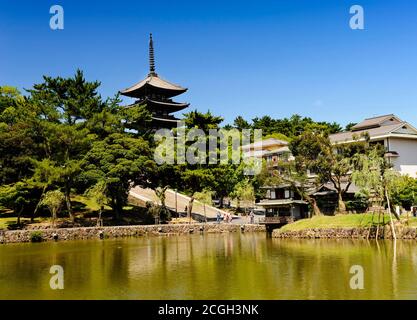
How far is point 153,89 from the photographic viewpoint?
6538 cm

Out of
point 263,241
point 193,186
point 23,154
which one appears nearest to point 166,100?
point 193,186

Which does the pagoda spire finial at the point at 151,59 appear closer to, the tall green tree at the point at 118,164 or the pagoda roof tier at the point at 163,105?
the pagoda roof tier at the point at 163,105

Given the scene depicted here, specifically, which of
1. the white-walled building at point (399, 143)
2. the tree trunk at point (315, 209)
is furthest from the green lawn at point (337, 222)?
the white-walled building at point (399, 143)

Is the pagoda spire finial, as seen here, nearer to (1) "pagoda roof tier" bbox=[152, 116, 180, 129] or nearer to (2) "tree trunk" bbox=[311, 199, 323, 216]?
(1) "pagoda roof tier" bbox=[152, 116, 180, 129]

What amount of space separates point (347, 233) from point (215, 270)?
48.6 feet

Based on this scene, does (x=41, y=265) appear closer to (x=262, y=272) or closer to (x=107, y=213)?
(x=262, y=272)

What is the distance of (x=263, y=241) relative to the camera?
107 ft

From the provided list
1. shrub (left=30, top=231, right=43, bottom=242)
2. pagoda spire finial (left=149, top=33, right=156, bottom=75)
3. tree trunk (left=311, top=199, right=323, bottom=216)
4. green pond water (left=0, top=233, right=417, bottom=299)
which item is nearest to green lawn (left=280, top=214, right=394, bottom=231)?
tree trunk (left=311, top=199, right=323, bottom=216)

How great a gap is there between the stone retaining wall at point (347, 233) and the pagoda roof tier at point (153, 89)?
Result: 34.9 meters
